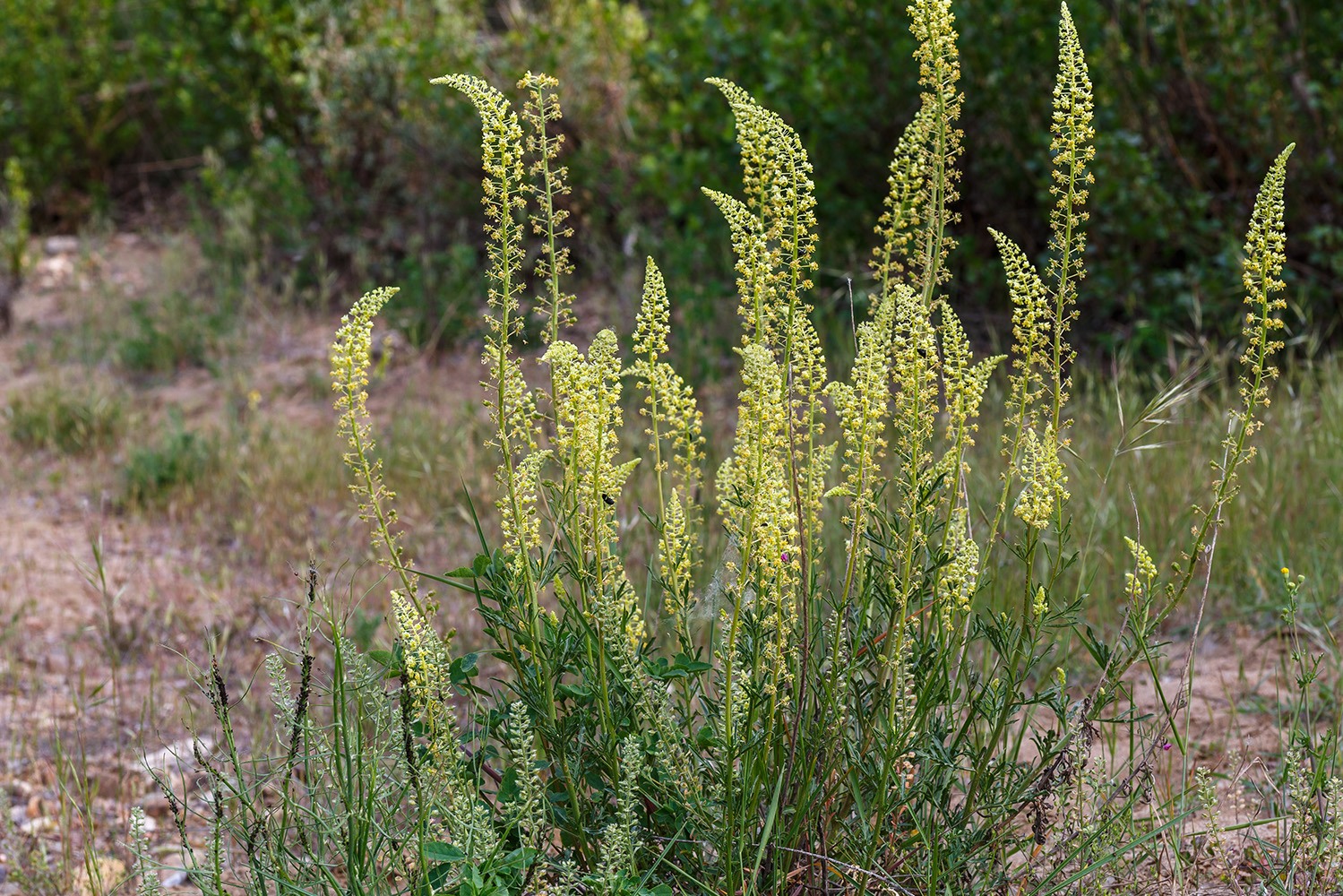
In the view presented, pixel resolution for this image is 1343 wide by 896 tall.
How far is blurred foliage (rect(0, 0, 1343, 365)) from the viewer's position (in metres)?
5.31

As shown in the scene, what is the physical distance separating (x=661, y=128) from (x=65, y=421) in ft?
10.7

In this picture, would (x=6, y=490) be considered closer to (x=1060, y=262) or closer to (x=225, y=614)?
(x=225, y=614)

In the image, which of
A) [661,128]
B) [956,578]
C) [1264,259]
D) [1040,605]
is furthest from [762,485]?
[661,128]

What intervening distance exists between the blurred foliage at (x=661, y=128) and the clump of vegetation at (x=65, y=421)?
4.69 feet

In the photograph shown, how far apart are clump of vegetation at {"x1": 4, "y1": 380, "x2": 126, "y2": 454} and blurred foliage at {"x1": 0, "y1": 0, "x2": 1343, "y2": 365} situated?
4.69 ft

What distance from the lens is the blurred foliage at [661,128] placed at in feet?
17.4

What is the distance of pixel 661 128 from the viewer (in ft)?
21.9

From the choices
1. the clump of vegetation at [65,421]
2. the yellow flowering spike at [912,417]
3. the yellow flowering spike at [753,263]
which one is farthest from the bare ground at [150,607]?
the yellow flowering spike at [753,263]

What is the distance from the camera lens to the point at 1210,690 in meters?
3.19

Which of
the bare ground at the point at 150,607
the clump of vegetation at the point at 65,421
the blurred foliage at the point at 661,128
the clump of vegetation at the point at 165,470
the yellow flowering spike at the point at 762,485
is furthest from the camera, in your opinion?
the clump of vegetation at the point at 65,421

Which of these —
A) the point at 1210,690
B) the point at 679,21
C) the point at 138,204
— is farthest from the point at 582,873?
the point at 138,204

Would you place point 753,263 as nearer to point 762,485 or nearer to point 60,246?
point 762,485

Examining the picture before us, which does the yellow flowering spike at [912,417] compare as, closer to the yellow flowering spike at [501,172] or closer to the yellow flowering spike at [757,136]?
the yellow flowering spike at [757,136]

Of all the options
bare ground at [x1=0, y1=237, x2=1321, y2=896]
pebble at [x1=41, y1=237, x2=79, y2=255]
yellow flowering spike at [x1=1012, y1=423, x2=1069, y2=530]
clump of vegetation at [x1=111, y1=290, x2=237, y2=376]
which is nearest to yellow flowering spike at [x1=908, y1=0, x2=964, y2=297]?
yellow flowering spike at [x1=1012, y1=423, x2=1069, y2=530]
